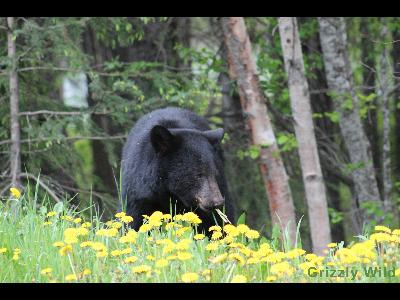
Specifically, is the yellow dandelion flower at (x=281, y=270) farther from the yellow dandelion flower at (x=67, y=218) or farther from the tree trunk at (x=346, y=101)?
the tree trunk at (x=346, y=101)

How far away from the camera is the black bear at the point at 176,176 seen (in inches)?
238

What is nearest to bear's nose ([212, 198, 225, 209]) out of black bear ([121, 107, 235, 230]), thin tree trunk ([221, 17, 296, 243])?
black bear ([121, 107, 235, 230])

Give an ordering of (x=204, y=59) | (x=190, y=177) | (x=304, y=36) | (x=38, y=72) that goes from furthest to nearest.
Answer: (x=304, y=36)
(x=204, y=59)
(x=38, y=72)
(x=190, y=177)

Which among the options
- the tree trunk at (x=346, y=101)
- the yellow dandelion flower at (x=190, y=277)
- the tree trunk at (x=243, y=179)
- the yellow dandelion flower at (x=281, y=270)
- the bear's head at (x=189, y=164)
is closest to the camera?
the yellow dandelion flower at (x=190, y=277)

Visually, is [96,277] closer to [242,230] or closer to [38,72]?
[242,230]

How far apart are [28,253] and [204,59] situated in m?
8.52

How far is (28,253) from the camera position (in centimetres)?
420

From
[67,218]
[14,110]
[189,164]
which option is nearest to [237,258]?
[67,218]

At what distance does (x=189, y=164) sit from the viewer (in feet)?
20.2

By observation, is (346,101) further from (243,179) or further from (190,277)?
(190,277)

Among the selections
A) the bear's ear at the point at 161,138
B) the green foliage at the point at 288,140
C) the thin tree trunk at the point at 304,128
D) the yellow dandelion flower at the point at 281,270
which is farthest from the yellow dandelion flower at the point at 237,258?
the green foliage at the point at 288,140

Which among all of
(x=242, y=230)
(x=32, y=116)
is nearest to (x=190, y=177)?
(x=242, y=230)

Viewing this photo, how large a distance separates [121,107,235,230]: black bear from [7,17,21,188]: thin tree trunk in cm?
274

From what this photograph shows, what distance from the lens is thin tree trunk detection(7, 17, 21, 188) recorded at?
8891mm
